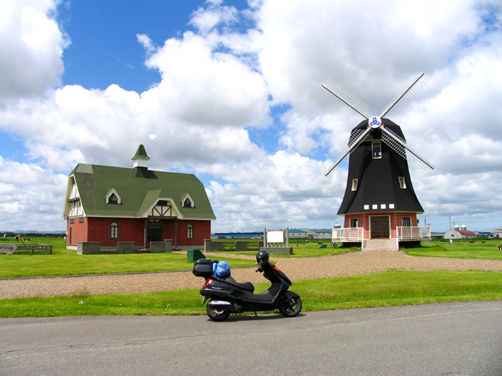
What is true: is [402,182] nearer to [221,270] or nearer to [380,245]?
[380,245]

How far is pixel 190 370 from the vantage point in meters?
5.67

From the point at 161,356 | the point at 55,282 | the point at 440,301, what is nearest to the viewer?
the point at 161,356

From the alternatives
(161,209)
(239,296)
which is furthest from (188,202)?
(239,296)

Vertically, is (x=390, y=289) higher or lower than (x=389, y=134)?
lower

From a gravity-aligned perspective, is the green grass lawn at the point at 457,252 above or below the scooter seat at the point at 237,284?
below

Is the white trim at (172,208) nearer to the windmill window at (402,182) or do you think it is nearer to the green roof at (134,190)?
the green roof at (134,190)

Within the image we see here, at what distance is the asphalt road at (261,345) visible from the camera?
5734 millimetres

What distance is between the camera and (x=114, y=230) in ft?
142

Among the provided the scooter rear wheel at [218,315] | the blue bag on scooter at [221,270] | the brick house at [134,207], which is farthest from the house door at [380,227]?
the scooter rear wheel at [218,315]

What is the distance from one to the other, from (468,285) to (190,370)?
1288 centimetres

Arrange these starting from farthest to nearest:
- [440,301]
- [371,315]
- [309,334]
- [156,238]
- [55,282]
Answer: [156,238]
[55,282]
[440,301]
[371,315]
[309,334]

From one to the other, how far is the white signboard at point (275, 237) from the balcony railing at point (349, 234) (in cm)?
876

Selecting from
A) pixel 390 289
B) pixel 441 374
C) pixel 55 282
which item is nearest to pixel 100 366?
pixel 441 374

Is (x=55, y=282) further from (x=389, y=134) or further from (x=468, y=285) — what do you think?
(x=389, y=134)
